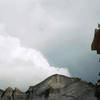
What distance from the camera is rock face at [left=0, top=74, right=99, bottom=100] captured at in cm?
2247

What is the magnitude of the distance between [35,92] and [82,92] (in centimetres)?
516

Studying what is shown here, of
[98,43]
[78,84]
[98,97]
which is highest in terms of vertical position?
[98,43]

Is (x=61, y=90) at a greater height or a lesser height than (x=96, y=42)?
lesser

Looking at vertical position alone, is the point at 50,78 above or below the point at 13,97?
above

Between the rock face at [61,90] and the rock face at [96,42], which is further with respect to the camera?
the rock face at [61,90]

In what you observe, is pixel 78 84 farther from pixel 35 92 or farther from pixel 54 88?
pixel 35 92

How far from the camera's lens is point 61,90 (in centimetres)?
2305

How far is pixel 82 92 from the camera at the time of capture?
74.0 ft

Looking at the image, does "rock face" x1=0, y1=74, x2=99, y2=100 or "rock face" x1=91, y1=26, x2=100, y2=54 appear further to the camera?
"rock face" x1=0, y1=74, x2=99, y2=100

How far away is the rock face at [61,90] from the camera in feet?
73.7

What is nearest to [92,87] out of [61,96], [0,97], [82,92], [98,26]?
[82,92]

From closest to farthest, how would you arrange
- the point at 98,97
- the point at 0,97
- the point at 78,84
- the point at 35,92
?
the point at 98,97 < the point at 78,84 < the point at 35,92 < the point at 0,97

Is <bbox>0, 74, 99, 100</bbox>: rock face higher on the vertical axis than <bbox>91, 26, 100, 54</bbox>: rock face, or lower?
lower

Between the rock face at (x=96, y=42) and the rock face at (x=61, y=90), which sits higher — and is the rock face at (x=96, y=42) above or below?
above
